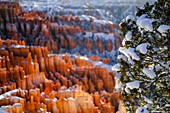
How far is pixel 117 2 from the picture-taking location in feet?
212

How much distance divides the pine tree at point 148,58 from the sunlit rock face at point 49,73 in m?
4.96

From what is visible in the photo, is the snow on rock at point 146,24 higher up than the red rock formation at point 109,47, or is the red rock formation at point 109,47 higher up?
the snow on rock at point 146,24

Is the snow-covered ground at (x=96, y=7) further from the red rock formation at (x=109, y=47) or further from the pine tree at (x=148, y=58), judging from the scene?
the pine tree at (x=148, y=58)

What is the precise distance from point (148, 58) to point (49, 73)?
11.5m

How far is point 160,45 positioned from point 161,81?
63 cm

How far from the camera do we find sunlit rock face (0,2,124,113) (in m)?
8.66

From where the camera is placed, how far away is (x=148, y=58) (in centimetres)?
313

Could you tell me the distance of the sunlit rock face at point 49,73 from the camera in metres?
8.66

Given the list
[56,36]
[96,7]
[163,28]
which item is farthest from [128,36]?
A: [96,7]

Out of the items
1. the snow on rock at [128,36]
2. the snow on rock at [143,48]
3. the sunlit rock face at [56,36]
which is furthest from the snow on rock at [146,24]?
the sunlit rock face at [56,36]

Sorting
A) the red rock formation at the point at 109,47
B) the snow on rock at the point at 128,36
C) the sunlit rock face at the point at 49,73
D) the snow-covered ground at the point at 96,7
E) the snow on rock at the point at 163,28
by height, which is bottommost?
the red rock formation at the point at 109,47

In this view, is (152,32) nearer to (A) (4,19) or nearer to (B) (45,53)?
(B) (45,53)

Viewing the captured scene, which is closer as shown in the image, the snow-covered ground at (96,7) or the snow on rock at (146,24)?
the snow on rock at (146,24)

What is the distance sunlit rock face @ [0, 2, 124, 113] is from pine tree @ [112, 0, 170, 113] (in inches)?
195
